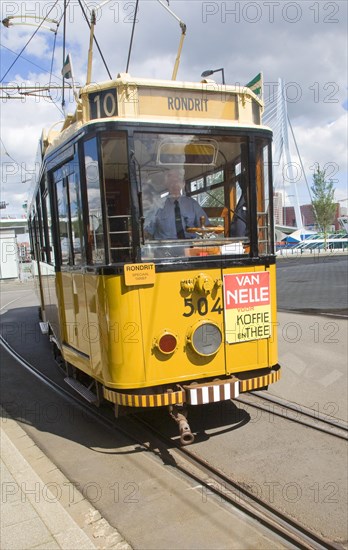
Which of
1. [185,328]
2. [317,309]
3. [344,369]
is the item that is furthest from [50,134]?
[317,309]

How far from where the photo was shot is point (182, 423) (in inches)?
170

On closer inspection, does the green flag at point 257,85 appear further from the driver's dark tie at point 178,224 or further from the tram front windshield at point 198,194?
the driver's dark tie at point 178,224

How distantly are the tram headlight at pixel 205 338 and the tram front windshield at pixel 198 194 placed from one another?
708mm

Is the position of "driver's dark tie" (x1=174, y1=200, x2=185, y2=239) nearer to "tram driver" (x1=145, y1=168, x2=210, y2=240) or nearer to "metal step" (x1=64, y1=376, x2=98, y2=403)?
"tram driver" (x1=145, y1=168, x2=210, y2=240)

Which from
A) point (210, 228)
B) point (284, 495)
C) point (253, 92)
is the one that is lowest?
point (284, 495)

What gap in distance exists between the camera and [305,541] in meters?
3.26

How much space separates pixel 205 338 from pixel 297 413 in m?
2.10

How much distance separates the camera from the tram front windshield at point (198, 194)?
436 centimetres

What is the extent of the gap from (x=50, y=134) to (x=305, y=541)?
5.27 m

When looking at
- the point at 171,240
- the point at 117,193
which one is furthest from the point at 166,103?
the point at 171,240

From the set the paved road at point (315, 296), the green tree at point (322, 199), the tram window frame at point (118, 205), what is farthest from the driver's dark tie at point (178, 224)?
the green tree at point (322, 199)

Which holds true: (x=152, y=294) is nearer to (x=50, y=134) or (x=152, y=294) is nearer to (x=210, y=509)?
(x=210, y=509)

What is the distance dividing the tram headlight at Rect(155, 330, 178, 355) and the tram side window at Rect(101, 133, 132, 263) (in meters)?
0.80

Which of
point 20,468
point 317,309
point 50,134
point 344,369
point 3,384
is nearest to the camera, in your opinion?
point 20,468
